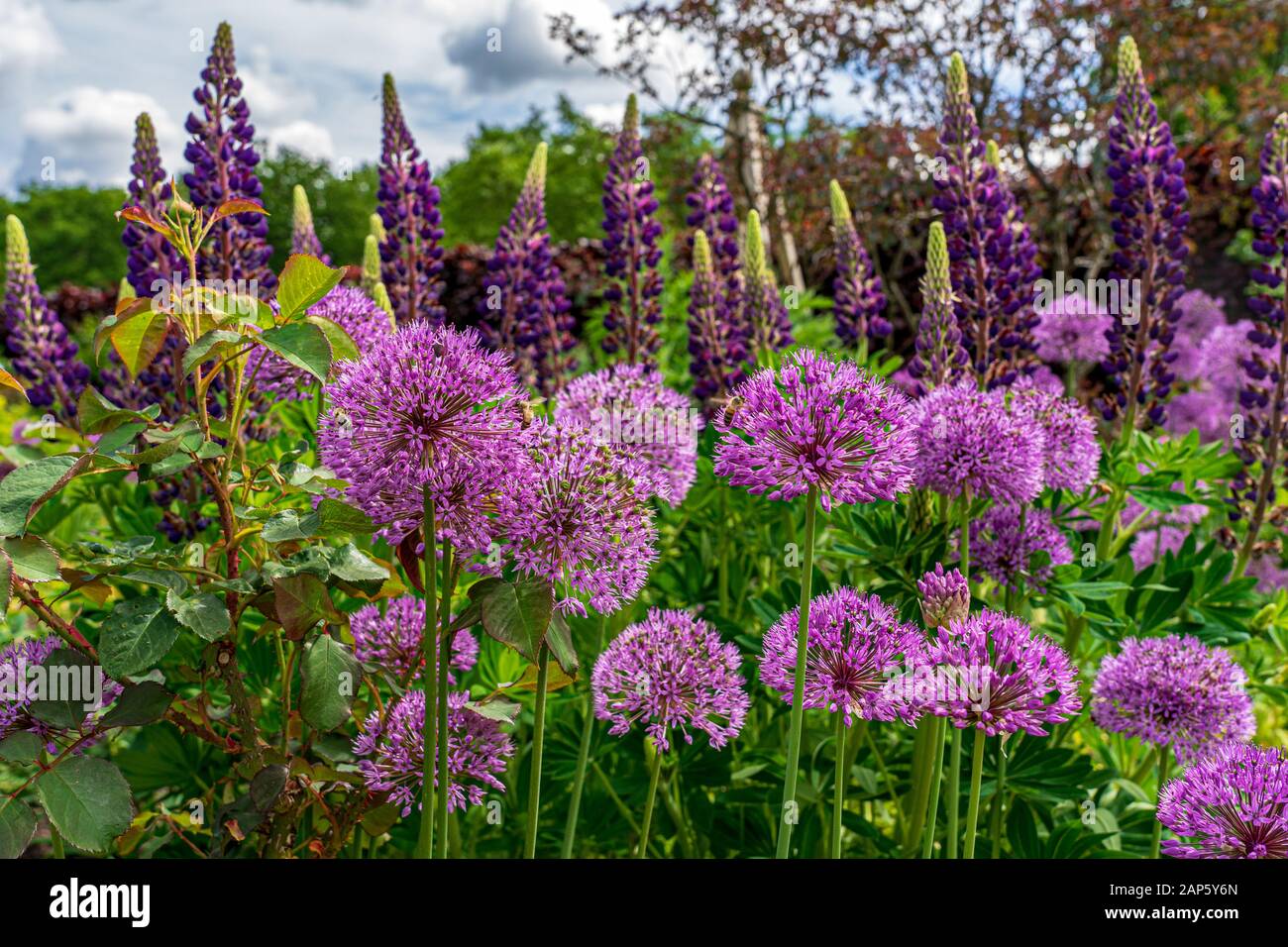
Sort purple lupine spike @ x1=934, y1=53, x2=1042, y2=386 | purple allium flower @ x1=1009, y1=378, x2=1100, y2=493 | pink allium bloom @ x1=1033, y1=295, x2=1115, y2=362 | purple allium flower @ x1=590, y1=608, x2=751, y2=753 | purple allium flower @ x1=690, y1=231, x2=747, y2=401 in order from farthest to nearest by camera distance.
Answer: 1. pink allium bloom @ x1=1033, y1=295, x2=1115, y2=362
2. purple allium flower @ x1=690, y1=231, x2=747, y2=401
3. purple lupine spike @ x1=934, y1=53, x2=1042, y2=386
4. purple allium flower @ x1=1009, y1=378, x2=1100, y2=493
5. purple allium flower @ x1=590, y1=608, x2=751, y2=753

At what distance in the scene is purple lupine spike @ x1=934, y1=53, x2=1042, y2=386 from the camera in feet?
9.24

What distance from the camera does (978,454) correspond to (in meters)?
2.02

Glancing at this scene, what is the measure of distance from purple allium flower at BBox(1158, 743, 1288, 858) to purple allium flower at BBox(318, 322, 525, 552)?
43.9 inches

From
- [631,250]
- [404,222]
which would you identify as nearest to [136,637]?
[404,222]

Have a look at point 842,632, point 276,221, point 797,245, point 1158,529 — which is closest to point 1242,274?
point 797,245

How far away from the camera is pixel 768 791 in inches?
99.8

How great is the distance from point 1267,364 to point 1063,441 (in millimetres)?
1419

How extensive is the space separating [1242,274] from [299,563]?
14407 mm

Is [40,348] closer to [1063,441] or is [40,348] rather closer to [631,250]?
[631,250]

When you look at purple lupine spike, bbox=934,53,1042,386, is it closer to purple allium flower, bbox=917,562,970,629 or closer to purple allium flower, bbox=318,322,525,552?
purple allium flower, bbox=917,562,970,629

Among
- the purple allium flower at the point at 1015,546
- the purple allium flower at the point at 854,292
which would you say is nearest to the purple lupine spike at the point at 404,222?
the purple allium flower at the point at 854,292

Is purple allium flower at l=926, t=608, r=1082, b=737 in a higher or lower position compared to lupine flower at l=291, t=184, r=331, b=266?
lower

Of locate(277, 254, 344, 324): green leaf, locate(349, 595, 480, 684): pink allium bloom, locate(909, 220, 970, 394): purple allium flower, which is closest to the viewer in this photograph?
locate(277, 254, 344, 324): green leaf

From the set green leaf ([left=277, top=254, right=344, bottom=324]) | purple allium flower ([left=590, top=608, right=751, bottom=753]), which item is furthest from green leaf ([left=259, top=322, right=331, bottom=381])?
purple allium flower ([left=590, top=608, right=751, bottom=753])
